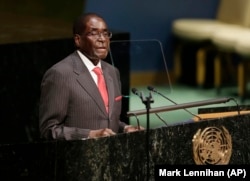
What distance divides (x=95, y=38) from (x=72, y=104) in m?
0.32

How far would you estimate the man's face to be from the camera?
3732 millimetres

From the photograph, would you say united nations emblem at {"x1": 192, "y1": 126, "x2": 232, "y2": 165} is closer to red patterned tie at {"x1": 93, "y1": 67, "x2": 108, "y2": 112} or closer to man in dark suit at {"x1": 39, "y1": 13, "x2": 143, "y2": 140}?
Answer: man in dark suit at {"x1": 39, "y1": 13, "x2": 143, "y2": 140}

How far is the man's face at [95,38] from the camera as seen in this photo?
373 cm

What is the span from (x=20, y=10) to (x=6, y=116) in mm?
2443

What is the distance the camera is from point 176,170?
3477 millimetres

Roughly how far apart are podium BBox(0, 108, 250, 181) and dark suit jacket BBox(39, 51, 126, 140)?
0.75 feet

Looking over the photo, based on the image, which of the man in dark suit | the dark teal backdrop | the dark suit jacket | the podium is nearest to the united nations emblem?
the podium

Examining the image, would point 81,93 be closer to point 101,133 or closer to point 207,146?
point 101,133

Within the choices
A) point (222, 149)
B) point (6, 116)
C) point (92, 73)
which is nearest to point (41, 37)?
point (6, 116)

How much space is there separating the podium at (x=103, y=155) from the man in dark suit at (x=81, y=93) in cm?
21

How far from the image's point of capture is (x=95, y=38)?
373 cm

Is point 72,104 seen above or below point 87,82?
below

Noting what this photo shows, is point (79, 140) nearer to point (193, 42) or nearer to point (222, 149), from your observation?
point (222, 149)

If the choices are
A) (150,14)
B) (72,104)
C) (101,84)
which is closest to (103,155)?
(72,104)
